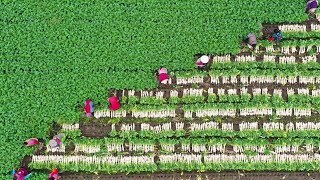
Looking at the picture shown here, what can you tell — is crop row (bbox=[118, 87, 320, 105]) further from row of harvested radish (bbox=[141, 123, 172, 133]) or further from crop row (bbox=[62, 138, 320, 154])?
crop row (bbox=[62, 138, 320, 154])

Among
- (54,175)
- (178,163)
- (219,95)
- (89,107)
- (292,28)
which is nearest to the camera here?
(54,175)

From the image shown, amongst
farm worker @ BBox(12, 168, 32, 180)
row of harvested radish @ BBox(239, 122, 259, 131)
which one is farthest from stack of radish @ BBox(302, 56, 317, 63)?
farm worker @ BBox(12, 168, 32, 180)

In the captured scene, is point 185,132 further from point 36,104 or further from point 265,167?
point 36,104

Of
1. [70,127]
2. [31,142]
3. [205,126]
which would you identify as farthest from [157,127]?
[31,142]

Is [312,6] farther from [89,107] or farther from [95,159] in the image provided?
[95,159]

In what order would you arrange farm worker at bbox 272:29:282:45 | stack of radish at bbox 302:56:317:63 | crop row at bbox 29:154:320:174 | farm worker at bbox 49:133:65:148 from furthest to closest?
stack of radish at bbox 302:56:317:63, farm worker at bbox 272:29:282:45, crop row at bbox 29:154:320:174, farm worker at bbox 49:133:65:148

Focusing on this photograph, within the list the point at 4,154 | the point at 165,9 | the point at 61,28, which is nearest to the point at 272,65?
the point at 165,9
